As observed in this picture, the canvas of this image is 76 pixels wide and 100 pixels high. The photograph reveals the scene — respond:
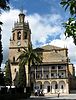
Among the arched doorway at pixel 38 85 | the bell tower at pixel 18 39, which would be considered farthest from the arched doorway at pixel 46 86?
the bell tower at pixel 18 39

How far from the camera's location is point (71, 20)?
10875 millimetres

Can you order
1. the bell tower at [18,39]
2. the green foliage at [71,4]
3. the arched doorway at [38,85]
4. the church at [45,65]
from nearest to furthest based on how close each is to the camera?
the green foliage at [71,4] → the church at [45,65] → the arched doorway at [38,85] → the bell tower at [18,39]

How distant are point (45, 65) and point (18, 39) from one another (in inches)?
521

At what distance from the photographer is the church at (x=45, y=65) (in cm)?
9062

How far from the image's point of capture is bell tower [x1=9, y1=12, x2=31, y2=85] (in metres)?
97.3

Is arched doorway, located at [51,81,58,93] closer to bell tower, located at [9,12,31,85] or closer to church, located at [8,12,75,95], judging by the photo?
church, located at [8,12,75,95]

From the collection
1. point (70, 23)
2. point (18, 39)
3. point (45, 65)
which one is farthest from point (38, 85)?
point (70, 23)

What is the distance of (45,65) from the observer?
307 ft

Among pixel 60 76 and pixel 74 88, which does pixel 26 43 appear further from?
pixel 74 88

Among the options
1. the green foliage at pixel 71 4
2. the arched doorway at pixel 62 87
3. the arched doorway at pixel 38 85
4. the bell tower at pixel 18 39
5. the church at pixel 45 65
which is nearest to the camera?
the green foliage at pixel 71 4

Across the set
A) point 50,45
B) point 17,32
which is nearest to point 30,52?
point 17,32

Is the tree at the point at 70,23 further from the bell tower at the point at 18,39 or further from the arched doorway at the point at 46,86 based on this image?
the bell tower at the point at 18,39

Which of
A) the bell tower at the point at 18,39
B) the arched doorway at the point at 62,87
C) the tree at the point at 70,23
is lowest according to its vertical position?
the arched doorway at the point at 62,87

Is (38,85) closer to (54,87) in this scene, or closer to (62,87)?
(54,87)
